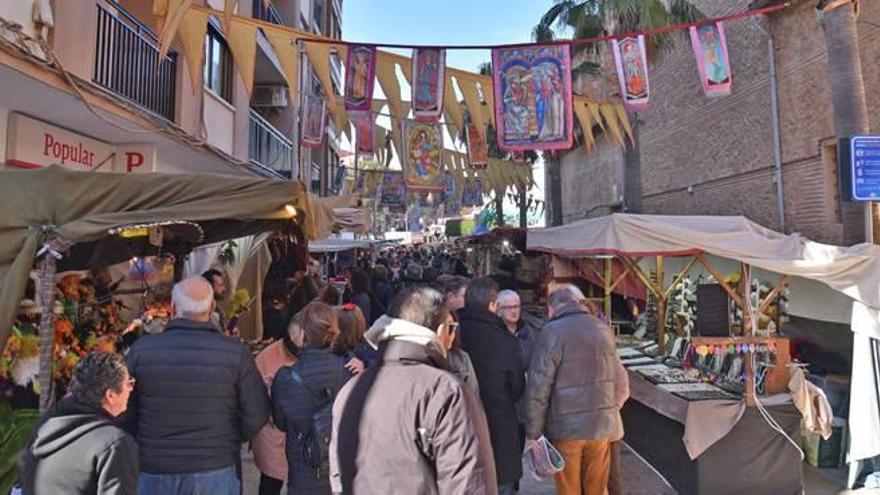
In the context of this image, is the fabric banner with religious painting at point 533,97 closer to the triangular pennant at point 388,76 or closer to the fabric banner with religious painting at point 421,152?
the triangular pennant at point 388,76

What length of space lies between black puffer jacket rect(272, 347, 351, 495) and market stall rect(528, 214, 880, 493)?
10.7ft

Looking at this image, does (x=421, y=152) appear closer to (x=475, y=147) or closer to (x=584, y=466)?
(x=475, y=147)

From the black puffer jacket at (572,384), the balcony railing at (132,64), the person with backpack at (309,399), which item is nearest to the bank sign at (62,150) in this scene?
the balcony railing at (132,64)

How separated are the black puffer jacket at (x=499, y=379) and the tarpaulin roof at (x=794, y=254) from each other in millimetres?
3111

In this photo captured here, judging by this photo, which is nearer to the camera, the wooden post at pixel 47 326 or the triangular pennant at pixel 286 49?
the wooden post at pixel 47 326

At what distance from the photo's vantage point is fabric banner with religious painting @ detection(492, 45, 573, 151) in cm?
788

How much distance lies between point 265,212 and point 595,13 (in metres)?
13.6

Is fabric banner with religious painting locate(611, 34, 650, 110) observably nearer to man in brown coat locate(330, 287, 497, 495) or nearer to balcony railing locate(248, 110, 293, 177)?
man in brown coat locate(330, 287, 497, 495)

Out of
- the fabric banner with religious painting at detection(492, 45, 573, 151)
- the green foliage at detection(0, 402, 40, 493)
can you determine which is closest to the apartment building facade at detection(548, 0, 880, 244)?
the fabric banner with religious painting at detection(492, 45, 573, 151)

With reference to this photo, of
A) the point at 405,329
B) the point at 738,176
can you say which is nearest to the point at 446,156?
the point at 738,176

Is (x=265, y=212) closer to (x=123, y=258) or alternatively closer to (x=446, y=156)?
(x=123, y=258)

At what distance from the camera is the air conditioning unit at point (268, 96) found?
16594 millimetres

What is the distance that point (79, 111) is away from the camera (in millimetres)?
6035

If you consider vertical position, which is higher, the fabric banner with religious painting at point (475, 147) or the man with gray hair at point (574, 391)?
the fabric banner with religious painting at point (475, 147)
